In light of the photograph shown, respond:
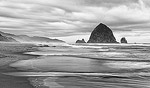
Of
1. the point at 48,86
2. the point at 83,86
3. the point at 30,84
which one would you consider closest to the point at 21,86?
the point at 30,84

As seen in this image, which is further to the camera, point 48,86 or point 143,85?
point 143,85

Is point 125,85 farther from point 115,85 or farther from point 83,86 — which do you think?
point 83,86

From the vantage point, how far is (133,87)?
13.2 metres

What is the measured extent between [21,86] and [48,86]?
1.68 metres

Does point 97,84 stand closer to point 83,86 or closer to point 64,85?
point 83,86

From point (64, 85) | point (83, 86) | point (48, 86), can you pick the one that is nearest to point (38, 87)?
point (48, 86)

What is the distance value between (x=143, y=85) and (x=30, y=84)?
7473 mm

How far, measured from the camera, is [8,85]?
13.0 meters

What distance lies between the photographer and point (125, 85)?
45.2 ft

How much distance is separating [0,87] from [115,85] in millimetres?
7242

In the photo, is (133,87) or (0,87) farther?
(133,87)

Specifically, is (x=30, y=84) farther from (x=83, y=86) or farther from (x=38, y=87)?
Answer: (x=83, y=86)

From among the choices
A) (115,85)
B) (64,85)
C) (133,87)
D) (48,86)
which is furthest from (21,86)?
(133,87)

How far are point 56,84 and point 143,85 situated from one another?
5.79 meters
